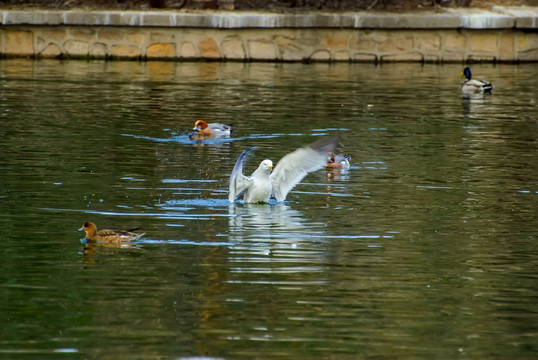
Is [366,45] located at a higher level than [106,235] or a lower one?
higher

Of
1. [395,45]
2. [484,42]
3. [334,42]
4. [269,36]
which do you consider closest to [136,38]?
[269,36]

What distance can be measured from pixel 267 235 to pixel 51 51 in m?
17.7

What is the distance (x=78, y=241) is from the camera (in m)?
9.12

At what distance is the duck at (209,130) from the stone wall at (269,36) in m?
9.83

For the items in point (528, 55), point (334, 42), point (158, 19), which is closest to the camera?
point (158, 19)

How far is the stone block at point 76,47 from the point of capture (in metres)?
26.2

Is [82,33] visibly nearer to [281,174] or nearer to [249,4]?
[249,4]

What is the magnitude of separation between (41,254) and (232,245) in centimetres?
147

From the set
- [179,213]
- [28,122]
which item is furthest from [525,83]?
[179,213]

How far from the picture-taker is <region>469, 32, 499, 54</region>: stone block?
2722cm

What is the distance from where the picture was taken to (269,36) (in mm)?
26500

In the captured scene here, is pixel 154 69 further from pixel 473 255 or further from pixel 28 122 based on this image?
pixel 473 255

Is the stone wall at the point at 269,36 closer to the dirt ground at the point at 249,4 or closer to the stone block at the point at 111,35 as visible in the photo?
the stone block at the point at 111,35

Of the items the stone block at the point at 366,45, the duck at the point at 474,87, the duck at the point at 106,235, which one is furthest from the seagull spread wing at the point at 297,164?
the stone block at the point at 366,45
